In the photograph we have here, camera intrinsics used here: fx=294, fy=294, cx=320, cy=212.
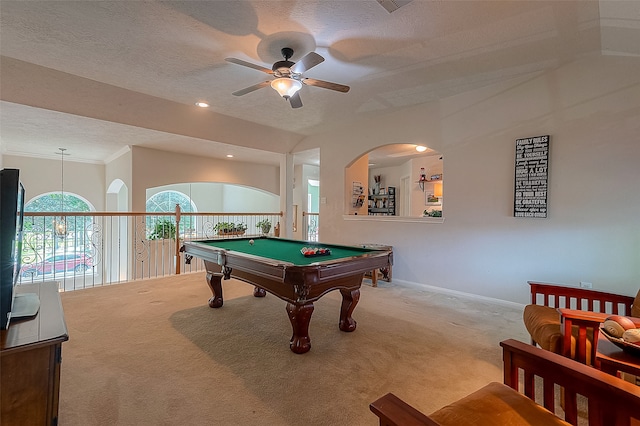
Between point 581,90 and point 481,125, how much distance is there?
93 centimetres

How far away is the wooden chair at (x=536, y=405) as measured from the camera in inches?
37.7

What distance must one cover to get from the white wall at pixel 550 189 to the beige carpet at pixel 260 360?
1.98 feet

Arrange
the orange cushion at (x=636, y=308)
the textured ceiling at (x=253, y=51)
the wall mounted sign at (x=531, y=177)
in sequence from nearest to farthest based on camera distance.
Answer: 1. the orange cushion at (x=636, y=308)
2. the textured ceiling at (x=253, y=51)
3. the wall mounted sign at (x=531, y=177)

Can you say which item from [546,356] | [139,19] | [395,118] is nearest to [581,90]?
[395,118]

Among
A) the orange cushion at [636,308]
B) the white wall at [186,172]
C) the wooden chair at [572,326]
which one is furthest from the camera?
the white wall at [186,172]

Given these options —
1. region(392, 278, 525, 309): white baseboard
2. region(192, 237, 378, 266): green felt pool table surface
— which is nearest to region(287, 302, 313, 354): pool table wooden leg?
region(192, 237, 378, 266): green felt pool table surface

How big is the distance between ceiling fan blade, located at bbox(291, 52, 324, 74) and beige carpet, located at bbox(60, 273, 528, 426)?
2278 mm

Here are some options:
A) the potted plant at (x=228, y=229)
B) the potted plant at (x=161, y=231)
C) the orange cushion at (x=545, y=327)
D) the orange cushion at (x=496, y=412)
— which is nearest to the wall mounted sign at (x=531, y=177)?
the orange cushion at (x=545, y=327)

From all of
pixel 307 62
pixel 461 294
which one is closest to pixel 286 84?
pixel 307 62

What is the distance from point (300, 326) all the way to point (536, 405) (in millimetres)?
1500

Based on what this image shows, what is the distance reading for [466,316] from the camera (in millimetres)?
3055

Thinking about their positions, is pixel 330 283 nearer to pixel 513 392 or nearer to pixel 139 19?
pixel 513 392

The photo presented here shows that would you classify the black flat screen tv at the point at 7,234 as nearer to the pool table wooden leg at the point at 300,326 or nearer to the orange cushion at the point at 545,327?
the pool table wooden leg at the point at 300,326

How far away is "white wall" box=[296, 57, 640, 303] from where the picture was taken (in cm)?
275
